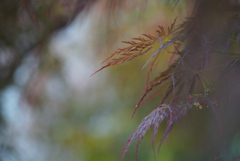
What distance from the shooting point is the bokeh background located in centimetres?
119

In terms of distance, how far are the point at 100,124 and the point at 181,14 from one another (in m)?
0.85

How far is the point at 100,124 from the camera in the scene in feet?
4.94

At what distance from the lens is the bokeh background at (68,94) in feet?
3.89

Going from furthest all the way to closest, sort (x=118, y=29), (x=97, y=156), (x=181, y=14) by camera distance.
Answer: (x=97, y=156), (x=118, y=29), (x=181, y=14)

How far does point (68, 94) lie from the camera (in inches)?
57.5

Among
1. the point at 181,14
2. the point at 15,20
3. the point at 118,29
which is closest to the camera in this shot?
the point at 181,14

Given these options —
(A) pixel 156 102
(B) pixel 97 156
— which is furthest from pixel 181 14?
(B) pixel 97 156

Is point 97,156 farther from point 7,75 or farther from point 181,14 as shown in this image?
point 181,14

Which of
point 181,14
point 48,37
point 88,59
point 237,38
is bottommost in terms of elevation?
point 237,38

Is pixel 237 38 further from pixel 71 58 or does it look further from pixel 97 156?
pixel 97 156

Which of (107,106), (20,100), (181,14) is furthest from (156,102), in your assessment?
(20,100)

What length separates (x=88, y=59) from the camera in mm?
1393

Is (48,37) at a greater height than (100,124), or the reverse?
(48,37)

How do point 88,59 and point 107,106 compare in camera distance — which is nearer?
point 88,59
